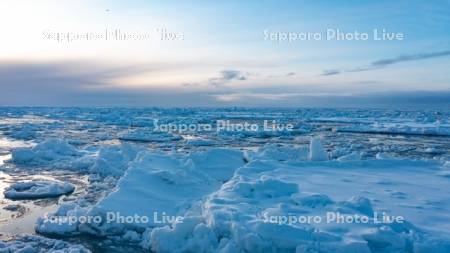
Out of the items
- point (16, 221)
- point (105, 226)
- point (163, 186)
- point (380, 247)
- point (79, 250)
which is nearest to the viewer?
point (380, 247)

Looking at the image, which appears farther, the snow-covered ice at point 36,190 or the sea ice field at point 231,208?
the snow-covered ice at point 36,190

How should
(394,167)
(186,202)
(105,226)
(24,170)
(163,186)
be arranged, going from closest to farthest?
(105,226) < (186,202) < (163,186) < (394,167) < (24,170)

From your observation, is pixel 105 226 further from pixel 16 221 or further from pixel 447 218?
pixel 447 218

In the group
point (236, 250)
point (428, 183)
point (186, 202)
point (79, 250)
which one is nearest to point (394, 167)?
point (428, 183)

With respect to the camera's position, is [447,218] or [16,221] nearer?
[447,218]

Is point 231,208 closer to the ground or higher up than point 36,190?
higher up

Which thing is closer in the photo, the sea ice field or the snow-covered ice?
the sea ice field

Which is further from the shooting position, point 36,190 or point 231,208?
point 36,190

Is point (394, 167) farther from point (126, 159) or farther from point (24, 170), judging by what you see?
point (24, 170)

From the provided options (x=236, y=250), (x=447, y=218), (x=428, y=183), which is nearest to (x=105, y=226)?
(x=236, y=250)
